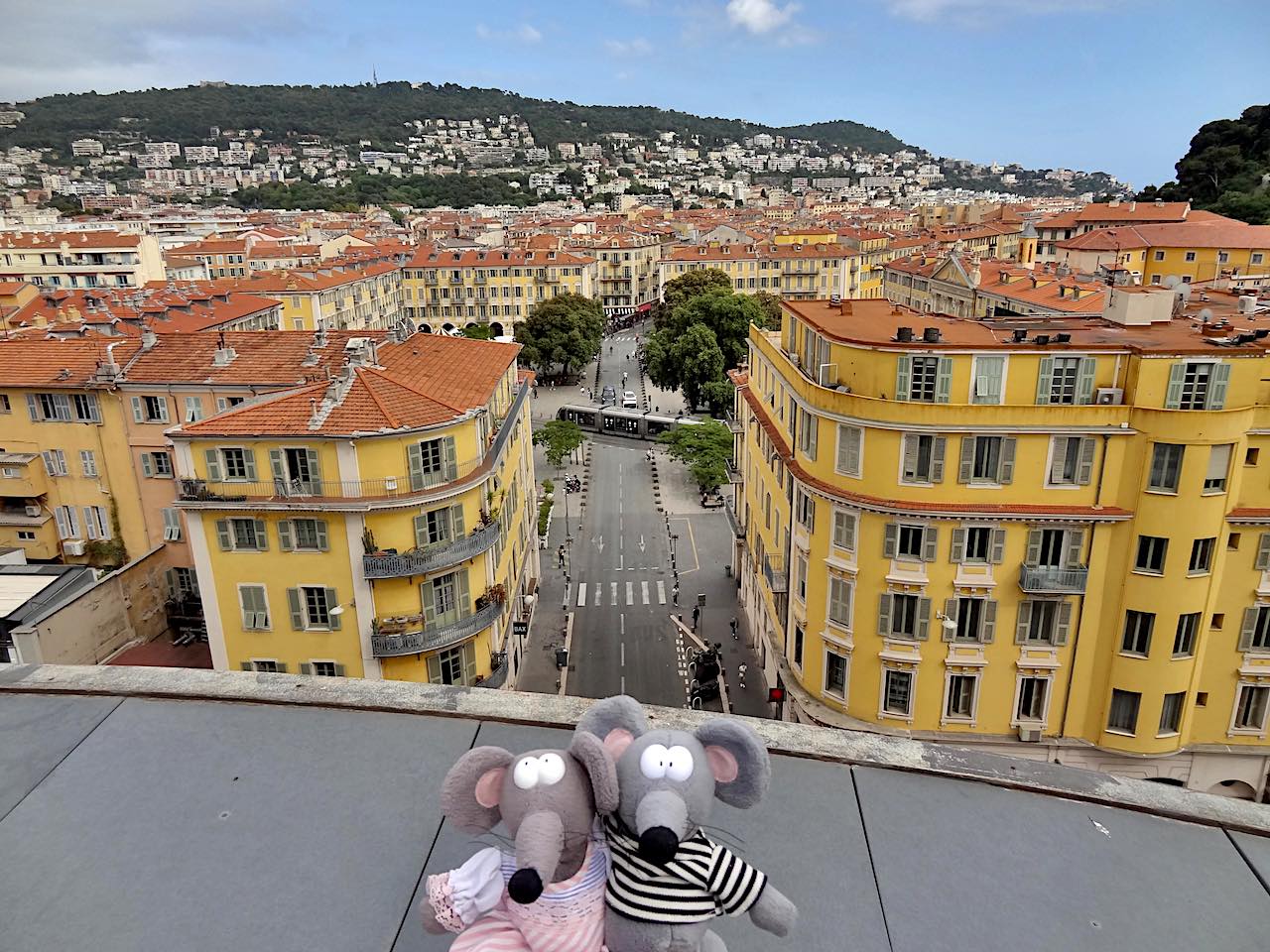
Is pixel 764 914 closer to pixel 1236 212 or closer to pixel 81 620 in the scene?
pixel 81 620

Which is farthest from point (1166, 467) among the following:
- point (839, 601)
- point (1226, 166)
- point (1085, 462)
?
point (1226, 166)

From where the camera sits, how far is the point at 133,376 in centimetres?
3247

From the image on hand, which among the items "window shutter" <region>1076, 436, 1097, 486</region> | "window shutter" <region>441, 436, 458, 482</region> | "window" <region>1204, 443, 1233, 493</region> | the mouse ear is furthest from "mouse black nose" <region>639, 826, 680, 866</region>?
"window" <region>1204, 443, 1233, 493</region>

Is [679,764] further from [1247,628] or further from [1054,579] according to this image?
[1247,628]

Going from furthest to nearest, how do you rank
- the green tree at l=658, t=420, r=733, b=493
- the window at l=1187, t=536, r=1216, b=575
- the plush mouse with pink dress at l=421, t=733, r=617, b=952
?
1. the green tree at l=658, t=420, r=733, b=493
2. the window at l=1187, t=536, r=1216, b=575
3. the plush mouse with pink dress at l=421, t=733, r=617, b=952

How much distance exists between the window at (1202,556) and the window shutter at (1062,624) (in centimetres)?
323

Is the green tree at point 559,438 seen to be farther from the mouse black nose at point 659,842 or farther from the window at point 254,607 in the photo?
the mouse black nose at point 659,842

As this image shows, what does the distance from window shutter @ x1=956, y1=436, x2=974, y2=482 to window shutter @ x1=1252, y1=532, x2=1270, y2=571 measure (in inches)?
332

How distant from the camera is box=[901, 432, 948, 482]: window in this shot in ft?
77.3

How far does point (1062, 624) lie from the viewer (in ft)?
80.6

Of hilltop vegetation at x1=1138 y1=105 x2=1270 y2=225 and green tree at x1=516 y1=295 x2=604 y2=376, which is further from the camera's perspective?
hilltop vegetation at x1=1138 y1=105 x2=1270 y2=225

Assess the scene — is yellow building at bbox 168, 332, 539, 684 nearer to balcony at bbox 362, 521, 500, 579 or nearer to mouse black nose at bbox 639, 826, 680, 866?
balcony at bbox 362, 521, 500, 579

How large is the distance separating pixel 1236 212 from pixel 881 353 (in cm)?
10659

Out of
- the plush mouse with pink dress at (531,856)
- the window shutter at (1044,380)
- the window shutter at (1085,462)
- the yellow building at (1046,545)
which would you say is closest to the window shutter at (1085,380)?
the yellow building at (1046,545)
